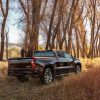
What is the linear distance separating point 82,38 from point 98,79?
44418 mm

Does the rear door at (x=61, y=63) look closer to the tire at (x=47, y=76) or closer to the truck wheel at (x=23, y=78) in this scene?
the tire at (x=47, y=76)

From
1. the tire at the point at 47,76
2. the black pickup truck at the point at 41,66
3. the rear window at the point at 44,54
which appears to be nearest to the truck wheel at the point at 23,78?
the black pickup truck at the point at 41,66

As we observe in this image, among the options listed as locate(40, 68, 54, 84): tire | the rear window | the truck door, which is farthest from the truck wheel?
the truck door

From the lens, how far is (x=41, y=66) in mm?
19188

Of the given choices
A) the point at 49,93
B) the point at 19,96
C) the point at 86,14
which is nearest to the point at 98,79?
the point at 49,93

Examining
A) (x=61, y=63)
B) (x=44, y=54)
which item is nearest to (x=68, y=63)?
(x=61, y=63)

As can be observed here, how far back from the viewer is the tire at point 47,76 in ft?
63.4

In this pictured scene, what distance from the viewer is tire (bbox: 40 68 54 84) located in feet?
63.4

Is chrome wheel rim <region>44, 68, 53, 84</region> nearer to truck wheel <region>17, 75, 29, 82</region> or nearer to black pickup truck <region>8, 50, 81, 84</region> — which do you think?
black pickup truck <region>8, 50, 81, 84</region>

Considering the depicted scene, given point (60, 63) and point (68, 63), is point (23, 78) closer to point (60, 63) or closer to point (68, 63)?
point (60, 63)

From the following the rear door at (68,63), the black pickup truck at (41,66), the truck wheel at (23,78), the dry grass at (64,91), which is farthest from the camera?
the rear door at (68,63)

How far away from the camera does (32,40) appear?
32.4 m

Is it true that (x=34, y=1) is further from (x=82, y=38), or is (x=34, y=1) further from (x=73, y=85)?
(x=82, y=38)

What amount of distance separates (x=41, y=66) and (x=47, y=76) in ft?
2.48
